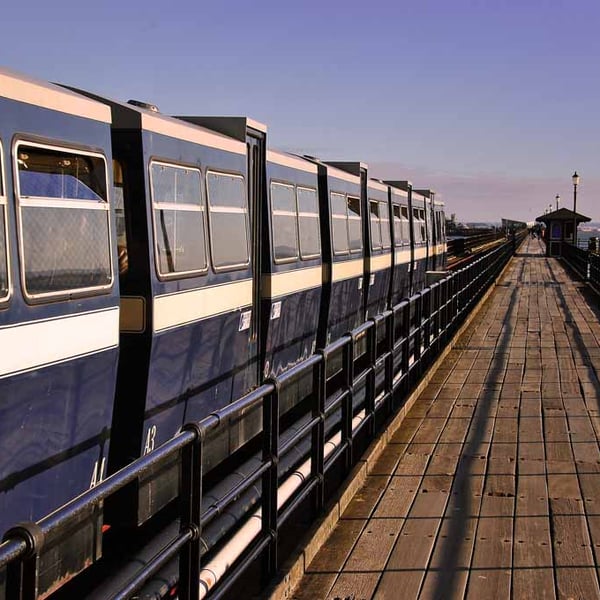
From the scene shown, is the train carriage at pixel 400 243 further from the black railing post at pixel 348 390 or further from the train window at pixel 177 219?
the black railing post at pixel 348 390

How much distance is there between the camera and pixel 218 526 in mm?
6363

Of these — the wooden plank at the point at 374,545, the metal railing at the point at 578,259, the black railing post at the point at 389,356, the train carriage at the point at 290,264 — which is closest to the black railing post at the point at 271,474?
the wooden plank at the point at 374,545

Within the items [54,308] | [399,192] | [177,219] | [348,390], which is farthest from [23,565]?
[399,192]

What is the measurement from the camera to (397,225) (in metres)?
20.7

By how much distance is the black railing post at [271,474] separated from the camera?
4895 mm

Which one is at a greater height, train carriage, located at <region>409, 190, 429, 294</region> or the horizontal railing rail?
train carriage, located at <region>409, 190, 429, 294</region>

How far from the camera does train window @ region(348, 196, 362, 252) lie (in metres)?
15.2

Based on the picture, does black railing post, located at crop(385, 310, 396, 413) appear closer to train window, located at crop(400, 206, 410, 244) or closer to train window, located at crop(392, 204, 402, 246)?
train window, located at crop(392, 204, 402, 246)

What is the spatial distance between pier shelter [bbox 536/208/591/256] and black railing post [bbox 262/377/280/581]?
1765 inches

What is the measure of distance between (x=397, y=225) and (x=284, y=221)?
9.92 metres

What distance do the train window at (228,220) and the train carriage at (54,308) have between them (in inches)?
82.9

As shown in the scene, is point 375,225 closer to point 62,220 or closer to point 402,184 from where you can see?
point 402,184

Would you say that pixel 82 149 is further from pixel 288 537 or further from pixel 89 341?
pixel 288 537

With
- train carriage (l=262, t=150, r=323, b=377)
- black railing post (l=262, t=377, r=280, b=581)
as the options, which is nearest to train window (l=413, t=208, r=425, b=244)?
train carriage (l=262, t=150, r=323, b=377)
